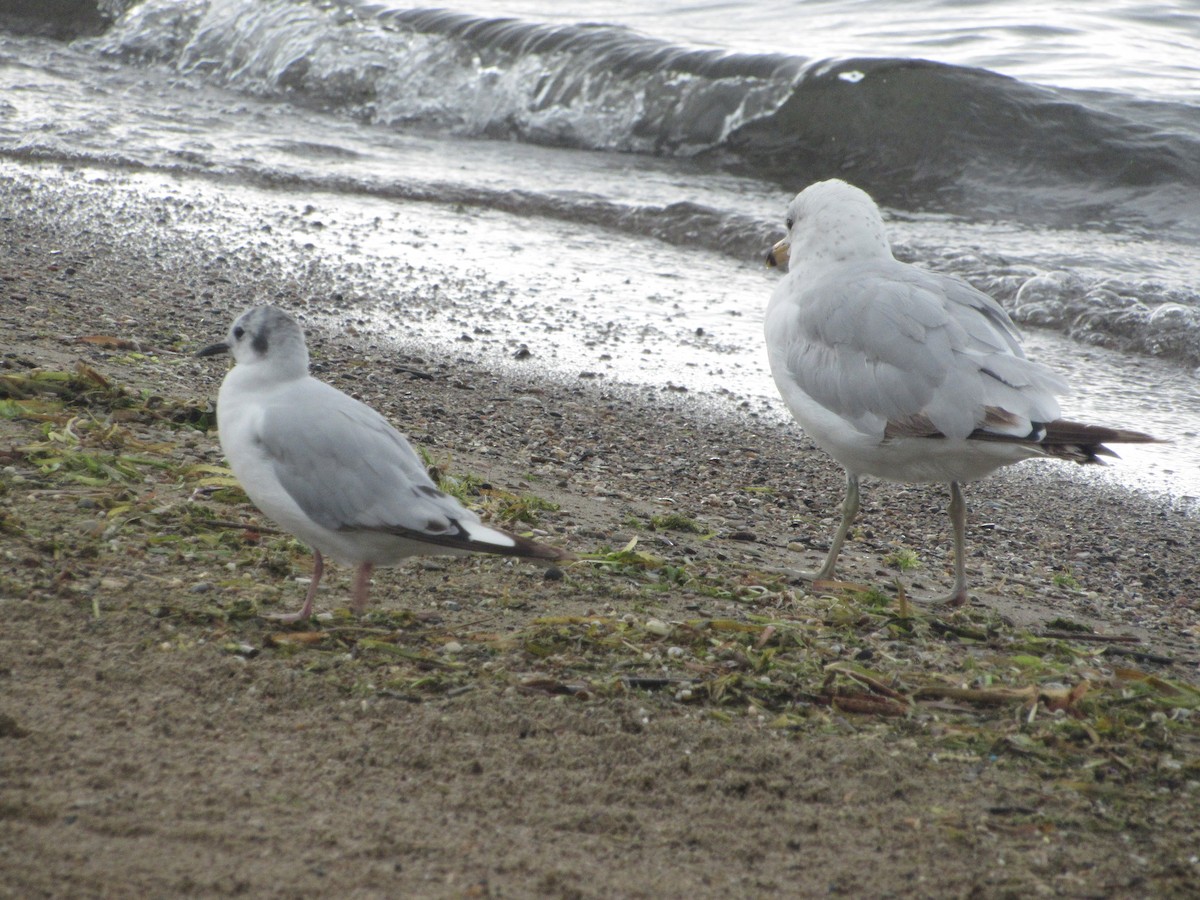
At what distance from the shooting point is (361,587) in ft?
12.2

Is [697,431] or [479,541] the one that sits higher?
[479,541]

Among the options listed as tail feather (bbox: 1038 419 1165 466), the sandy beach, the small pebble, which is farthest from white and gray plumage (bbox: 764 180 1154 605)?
the small pebble

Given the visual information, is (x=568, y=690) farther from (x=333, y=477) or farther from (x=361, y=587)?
(x=333, y=477)

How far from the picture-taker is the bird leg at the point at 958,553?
451cm

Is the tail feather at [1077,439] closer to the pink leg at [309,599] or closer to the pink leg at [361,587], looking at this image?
the pink leg at [361,587]

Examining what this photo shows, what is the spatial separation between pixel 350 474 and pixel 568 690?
0.87 metres

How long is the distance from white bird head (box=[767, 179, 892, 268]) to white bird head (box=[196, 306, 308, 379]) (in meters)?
2.14

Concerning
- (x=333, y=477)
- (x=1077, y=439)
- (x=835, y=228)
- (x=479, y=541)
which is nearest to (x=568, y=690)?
(x=479, y=541)

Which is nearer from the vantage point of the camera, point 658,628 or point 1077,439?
point 658,628

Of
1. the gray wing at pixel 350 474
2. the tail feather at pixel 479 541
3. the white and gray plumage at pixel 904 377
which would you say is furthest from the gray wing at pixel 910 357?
the gray wing at pixel 350 474

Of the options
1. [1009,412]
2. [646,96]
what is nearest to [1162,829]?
[1009,412]

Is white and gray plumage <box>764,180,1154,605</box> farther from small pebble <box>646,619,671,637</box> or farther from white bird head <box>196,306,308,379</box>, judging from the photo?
white bird head <box>196,306,308,379</box>

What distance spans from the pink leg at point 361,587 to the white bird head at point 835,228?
2257 mm

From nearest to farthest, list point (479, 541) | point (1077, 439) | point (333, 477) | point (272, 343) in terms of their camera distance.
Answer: point (479, 541), point (333, 477), point (272, 343), point (1077, 439)
